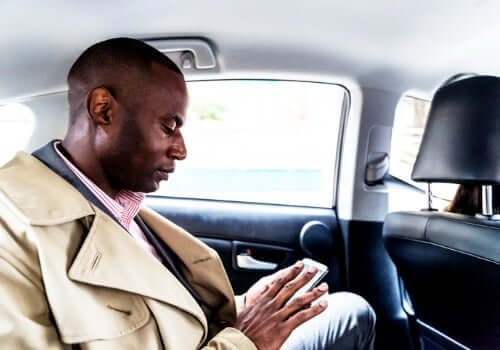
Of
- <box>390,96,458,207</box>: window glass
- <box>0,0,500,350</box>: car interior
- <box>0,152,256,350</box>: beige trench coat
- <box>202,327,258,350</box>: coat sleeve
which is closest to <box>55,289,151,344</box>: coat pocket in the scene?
<box>0,152,256,350</box>: beige trench coat

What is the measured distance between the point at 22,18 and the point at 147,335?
0.96m

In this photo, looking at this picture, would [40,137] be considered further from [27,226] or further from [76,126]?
[27,226]

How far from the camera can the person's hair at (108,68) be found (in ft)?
3.89

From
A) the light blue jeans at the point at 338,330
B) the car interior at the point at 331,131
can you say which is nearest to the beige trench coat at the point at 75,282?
the light blue jeans at the point at 338,330

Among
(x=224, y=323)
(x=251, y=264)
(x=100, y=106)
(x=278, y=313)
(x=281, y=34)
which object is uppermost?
(x=281, y=34)

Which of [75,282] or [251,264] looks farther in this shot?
[251,264]

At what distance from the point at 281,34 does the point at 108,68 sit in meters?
0.79

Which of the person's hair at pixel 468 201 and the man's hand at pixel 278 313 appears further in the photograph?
the person's hair at pixel 468 201

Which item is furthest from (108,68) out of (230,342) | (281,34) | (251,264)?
(251,264)

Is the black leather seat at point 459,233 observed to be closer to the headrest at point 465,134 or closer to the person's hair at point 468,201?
the headrest at point 465,134

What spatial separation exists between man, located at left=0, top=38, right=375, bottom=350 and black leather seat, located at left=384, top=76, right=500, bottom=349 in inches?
19.9

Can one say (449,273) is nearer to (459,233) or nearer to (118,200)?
(459,233)

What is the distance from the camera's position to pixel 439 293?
169 cm

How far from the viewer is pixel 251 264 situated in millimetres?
2203
